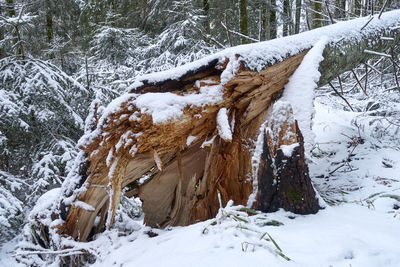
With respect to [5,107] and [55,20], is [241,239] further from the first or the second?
[55,20]

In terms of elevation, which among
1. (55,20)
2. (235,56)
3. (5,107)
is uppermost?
(55,20)

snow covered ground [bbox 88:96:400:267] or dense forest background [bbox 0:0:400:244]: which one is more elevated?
dense forest background [bbox 0:0:400:244]

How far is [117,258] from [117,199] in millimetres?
442

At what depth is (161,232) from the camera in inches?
90.4

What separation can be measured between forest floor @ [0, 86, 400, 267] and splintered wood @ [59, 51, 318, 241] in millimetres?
299

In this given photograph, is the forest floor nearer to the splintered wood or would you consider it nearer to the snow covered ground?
the snow covered ground

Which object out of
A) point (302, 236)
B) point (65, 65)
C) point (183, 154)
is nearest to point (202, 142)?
point (183, 154)

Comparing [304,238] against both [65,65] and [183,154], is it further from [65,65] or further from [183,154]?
[65,65]

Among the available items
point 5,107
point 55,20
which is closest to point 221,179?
point 5,107

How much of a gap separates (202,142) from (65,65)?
24.1ft

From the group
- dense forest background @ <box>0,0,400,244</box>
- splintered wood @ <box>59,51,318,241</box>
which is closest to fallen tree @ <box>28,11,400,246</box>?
splintered wood @ <box>59,51,318,241</box>

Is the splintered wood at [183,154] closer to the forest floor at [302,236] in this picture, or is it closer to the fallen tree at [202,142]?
the fallen tree at [202,142]

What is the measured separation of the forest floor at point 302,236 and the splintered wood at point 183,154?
0.98 ft

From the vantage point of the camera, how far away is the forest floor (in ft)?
4.63
